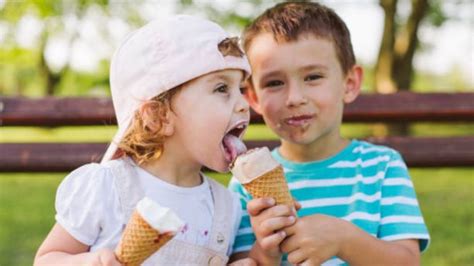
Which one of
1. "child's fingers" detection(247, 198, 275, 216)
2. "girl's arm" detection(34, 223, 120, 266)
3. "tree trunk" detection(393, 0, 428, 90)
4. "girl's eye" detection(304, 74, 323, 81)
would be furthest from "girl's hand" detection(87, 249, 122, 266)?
"tree trunk" detection(393, 0, 428, 90)

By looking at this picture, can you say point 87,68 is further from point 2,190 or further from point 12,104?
point 12,104

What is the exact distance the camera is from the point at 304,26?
2.41 metres

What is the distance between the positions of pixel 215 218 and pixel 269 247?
0.29 m

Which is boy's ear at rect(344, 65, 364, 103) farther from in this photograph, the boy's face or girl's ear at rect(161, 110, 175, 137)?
→ girl's ear at rect(161, 110, 175, 137)

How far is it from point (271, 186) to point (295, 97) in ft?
1.66

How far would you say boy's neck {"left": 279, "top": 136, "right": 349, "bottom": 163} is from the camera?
251 cm

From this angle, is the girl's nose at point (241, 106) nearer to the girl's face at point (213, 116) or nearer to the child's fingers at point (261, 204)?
the girl's face at point (213, 116)

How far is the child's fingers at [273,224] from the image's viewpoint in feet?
6.20

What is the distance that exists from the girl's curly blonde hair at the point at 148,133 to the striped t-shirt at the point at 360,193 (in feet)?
1.53

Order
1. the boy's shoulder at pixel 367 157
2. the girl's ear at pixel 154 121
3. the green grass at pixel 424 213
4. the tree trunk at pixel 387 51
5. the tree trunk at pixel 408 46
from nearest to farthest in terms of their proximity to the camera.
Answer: the girl's ear at pixel 154 121 → the boy's shoulder at pixel 367 157 → the green grass at pixel 424 213 → the tree trunk at pixel 387 51 → the tree trunk at pixel 408 46

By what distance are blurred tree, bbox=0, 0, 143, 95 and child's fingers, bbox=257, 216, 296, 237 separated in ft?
48.7

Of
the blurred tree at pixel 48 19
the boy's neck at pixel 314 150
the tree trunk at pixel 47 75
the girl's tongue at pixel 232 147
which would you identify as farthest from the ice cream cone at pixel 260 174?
the tree trunk at pixel 47 75

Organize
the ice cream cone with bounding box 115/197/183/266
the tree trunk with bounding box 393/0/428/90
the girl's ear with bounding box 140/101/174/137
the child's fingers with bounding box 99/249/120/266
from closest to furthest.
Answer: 1. the ice cream cone with bounding box 115/197/183/266
2. the child's fingers with bounding box 99/249/120/266
3. the girl's ear with bounding box 140/101/174/137
4. the tree trunk with bounding box 393/0/428/90

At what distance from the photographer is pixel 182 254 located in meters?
2.06
